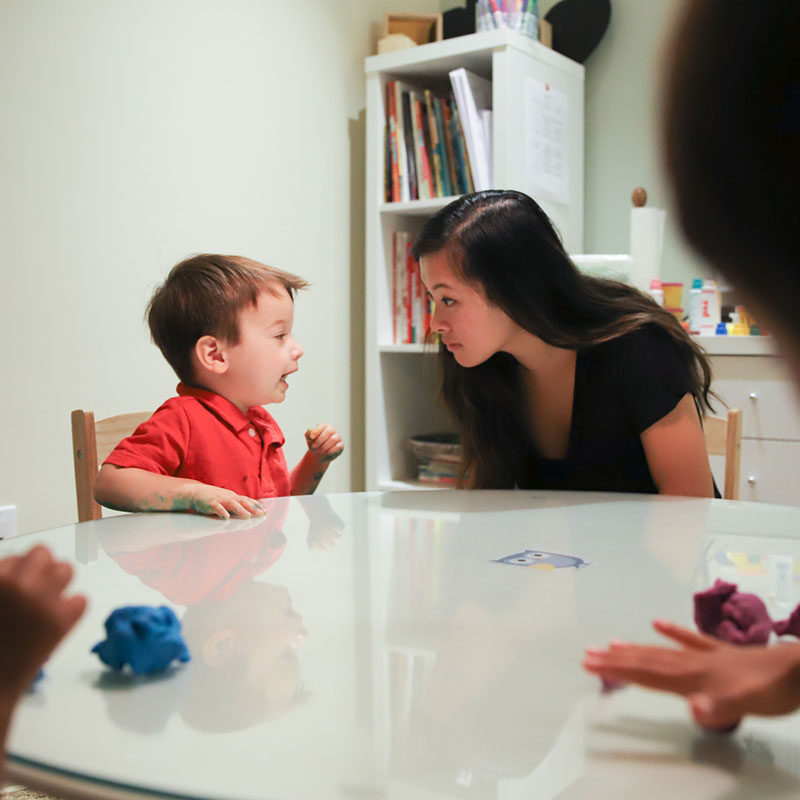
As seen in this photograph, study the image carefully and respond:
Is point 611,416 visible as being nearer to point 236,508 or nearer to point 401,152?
point 236,508

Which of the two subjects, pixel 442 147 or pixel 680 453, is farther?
pixel 442 147

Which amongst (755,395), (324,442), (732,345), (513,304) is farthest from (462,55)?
(324,442)

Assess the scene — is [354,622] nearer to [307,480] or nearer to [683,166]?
[683,166]

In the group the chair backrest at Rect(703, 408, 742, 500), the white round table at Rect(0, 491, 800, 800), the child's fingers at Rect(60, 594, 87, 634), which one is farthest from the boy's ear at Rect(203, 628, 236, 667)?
the chair backrest at Rect(703, 408, 742, 500)

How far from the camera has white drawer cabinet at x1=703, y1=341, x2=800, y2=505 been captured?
2.46m

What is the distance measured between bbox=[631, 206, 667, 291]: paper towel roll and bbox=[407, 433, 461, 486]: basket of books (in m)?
0.74

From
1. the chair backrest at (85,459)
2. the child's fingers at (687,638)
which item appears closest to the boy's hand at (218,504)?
the chair backrest at (85,459)

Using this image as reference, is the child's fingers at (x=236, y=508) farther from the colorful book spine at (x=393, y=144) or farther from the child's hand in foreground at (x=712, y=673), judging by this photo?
the colorful book spine at (x=393, y=144)

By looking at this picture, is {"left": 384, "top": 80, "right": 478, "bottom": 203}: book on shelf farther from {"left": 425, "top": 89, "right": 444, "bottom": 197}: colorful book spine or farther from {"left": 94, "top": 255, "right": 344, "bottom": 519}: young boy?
{"left": 94, "top": 255, "right": 344, "bottom": 519}: young boy

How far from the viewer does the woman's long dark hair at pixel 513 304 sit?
164 centimetres

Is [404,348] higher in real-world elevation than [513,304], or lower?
lower

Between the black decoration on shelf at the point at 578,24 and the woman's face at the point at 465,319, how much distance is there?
1.75 metres

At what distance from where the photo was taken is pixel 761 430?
250 centimetres

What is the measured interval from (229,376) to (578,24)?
2.11 m
